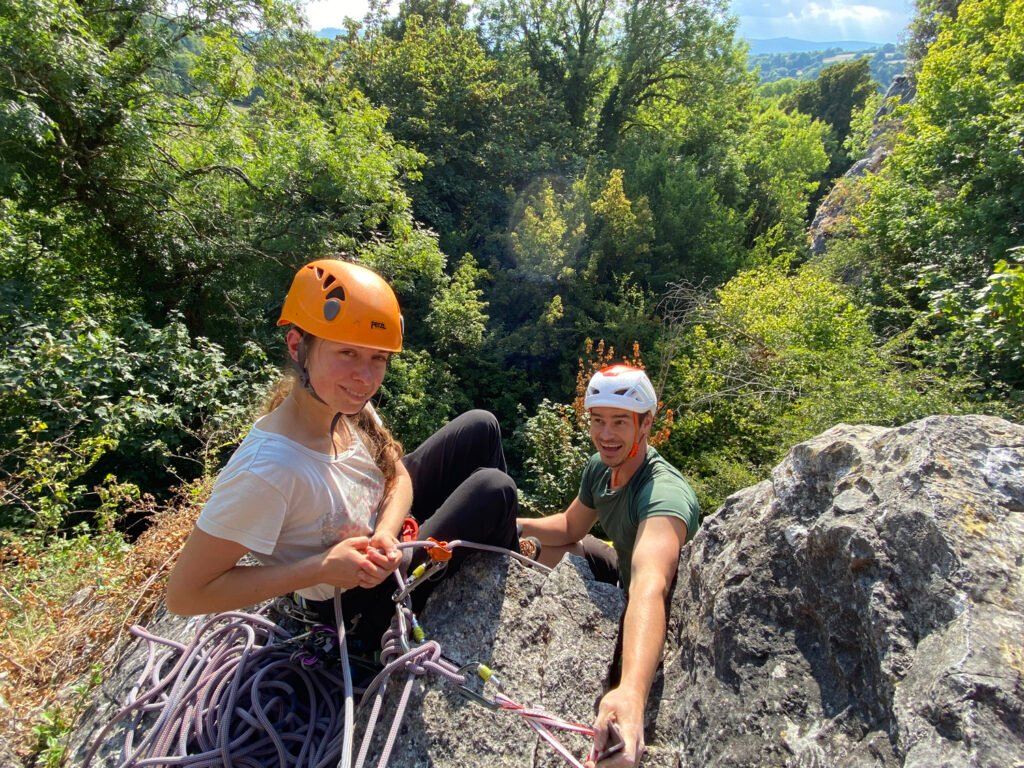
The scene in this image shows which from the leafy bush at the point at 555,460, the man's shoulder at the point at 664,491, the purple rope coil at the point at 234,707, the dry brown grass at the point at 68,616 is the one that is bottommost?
the leafy bush at the point at 555,460

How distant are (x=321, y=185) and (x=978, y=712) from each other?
986 cm

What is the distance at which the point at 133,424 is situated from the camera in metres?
5.99

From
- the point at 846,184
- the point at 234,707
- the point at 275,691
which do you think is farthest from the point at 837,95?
the point at 234,707

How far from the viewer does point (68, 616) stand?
2867 millimetres

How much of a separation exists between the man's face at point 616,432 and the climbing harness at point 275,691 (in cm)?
73

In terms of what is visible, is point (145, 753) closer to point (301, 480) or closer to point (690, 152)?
point (301, 480)

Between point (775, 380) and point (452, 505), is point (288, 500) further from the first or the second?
point (775, 380)

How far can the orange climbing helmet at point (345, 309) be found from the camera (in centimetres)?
182

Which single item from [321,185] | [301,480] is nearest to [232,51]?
[321,185]

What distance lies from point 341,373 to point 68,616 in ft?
7.89

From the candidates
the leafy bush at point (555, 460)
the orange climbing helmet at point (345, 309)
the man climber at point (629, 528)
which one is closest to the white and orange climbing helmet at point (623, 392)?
the man climber at point (629, 528)

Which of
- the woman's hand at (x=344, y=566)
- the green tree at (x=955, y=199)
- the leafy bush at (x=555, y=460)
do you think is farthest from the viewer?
the leafy bush at (x=555, y=460)

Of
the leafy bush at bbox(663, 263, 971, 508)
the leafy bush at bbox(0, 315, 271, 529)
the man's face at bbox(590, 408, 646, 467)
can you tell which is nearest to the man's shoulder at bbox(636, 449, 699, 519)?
the man's face at bbox(590, 408, 646, 467)

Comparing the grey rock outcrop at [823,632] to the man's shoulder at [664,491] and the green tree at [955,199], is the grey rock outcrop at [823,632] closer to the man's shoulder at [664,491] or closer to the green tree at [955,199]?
the man's shoulder at [664,491]
